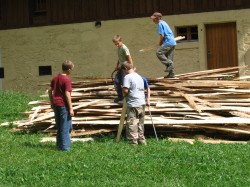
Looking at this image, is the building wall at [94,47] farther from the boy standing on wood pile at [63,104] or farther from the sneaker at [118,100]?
the boy standing on wood pile at [63,104]

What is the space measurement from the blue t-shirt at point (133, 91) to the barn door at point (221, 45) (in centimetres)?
965

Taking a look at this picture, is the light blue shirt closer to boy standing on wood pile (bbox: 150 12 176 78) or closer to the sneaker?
the sneaker

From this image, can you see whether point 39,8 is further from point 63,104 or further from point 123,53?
point 63,104

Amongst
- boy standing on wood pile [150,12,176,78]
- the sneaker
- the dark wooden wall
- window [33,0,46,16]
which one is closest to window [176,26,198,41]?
the dark wooden wall

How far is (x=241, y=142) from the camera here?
10.3 meters

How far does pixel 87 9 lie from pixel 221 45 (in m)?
5.08

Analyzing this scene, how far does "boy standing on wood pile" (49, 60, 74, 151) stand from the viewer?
32.1ft

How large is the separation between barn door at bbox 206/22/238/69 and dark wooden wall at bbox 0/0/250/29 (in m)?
0.69

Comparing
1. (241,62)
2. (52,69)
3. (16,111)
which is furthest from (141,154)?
(52,69)

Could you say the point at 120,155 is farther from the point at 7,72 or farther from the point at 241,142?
the point at 7,72

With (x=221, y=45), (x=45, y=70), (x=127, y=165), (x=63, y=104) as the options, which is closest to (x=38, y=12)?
(x=45, y=70)

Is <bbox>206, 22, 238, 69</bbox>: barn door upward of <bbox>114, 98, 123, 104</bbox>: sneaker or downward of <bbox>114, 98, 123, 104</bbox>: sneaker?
upward

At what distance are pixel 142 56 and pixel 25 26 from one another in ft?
16.3

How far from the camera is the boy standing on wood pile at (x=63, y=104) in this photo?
977 centimetres
